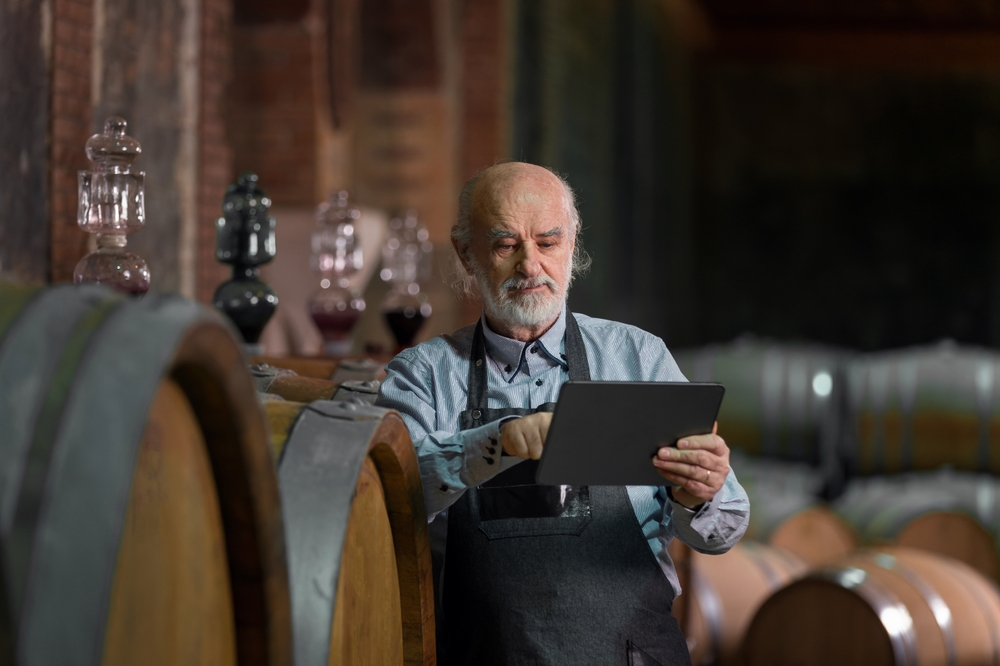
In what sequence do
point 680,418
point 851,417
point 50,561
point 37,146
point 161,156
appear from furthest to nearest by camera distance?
point 851,417
point 161,156
point 37,146
point 680,418
point 50,561

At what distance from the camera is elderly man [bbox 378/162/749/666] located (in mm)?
1647

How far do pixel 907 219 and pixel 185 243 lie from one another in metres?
7.77

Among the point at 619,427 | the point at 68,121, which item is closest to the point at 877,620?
the point at 619,427

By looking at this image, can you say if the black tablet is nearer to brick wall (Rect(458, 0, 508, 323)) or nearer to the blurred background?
the blurred background

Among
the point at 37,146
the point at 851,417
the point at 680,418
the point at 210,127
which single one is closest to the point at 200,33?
the point at 210,127

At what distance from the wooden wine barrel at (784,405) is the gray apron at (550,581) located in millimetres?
3659

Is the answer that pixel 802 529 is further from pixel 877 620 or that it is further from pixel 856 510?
pixel 877 620

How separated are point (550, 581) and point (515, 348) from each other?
40 cm

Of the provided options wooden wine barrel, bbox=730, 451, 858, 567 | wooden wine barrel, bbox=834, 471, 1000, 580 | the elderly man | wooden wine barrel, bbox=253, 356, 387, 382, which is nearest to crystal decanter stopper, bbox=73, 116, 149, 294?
wooden wine barrel, bbox=253, 356, 387, 382

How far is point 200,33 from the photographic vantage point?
12.8 ft

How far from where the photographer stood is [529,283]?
183cm

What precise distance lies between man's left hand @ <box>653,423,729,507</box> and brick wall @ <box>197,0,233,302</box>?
281 centimetres

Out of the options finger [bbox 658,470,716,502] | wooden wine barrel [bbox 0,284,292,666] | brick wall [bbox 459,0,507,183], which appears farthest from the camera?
brick wall [bbox 459,0,507,183]

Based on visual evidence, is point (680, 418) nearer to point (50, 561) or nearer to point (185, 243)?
point (50, 561)
